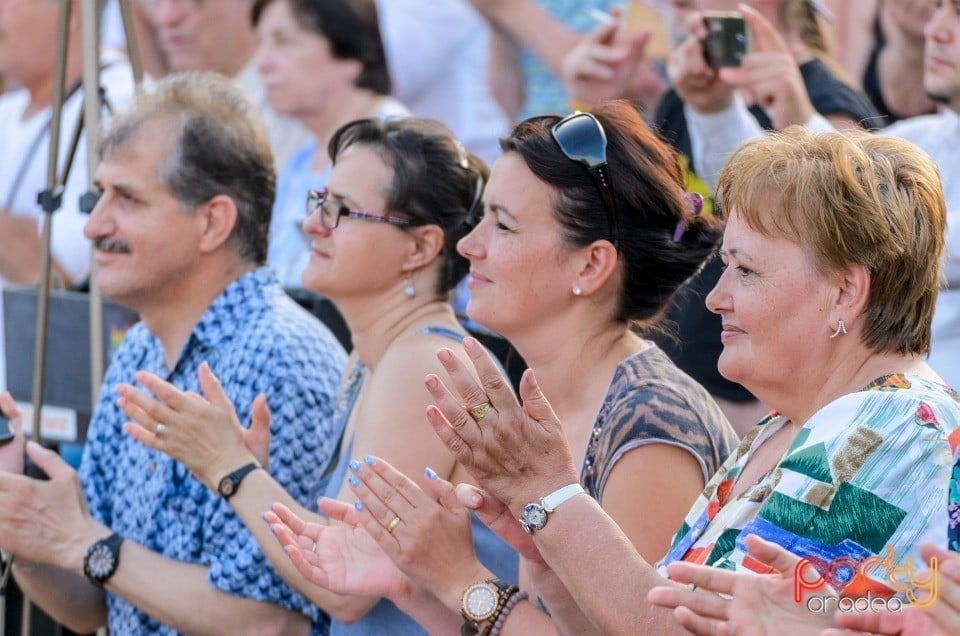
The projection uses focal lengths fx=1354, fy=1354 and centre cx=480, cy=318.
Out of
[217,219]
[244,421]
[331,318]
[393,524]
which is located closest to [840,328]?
[393,524]

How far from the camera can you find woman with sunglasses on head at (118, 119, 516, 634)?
2957 millimetres

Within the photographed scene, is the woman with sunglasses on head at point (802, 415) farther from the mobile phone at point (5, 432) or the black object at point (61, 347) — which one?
the black object at point (61, 347)

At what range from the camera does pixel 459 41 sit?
5.61 m

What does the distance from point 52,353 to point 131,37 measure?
1015 millimetres

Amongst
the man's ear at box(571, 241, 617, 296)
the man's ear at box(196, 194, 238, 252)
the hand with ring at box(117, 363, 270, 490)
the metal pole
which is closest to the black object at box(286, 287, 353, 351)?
the man's ear at box(196, 194, 238, 252)

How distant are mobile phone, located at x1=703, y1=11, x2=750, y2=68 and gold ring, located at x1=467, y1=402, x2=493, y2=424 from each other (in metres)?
2.19

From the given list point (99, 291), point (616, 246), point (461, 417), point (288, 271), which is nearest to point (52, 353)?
point (99, 291)

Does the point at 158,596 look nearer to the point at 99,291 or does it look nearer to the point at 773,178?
the point at 99,291

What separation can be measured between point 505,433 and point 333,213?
52.6 inches

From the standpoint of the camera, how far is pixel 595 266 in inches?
110

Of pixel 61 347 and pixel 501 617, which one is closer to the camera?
pixel 501 617

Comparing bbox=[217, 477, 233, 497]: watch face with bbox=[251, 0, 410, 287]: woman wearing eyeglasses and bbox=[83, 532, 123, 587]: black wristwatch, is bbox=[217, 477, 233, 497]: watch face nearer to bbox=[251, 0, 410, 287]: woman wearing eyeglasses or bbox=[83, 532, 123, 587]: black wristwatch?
bbox=[83, 532, 123, 587]: black wristwatch

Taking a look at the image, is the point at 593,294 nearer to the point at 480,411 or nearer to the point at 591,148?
the point at 591,148

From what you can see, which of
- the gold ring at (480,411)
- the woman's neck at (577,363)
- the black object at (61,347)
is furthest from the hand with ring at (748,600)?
the black object at (61,347)
